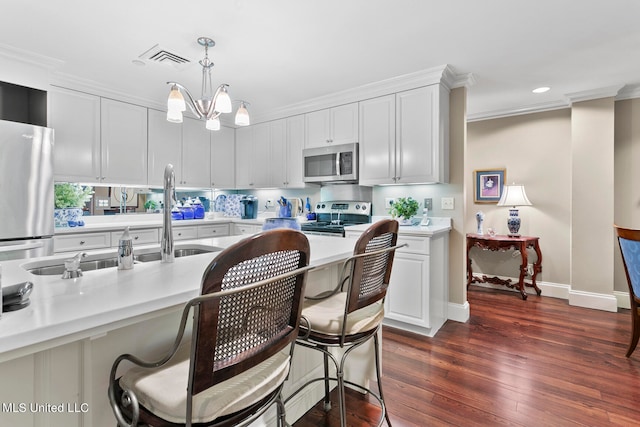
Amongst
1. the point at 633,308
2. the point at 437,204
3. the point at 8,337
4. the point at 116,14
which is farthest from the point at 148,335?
the point at 633,308

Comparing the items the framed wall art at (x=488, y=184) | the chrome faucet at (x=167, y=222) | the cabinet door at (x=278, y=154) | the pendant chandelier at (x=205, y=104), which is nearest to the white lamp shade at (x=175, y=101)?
the pendant chandelier at (x=205, y=104)

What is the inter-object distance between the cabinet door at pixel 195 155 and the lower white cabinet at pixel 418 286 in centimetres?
284

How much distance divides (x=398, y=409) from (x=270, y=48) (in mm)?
2632

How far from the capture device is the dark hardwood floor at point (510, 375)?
175 cm

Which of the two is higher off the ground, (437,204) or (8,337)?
(437,204)

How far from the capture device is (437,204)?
130 inches

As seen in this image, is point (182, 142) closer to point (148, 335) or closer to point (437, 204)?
point (437, 204)

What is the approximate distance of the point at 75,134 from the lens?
3242 mm

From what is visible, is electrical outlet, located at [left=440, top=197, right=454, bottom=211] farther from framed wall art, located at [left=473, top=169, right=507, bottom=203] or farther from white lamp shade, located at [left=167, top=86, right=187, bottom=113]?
white lamp shade, located at [left=167, top=86, right=187, bottom=113]

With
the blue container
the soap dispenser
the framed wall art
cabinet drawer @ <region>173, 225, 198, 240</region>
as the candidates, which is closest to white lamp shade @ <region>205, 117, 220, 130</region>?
the blue container

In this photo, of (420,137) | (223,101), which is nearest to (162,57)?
(223,101)

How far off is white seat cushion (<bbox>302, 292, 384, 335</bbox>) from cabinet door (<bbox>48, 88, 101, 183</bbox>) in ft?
10.1

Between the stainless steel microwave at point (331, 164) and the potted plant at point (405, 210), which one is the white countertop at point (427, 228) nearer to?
Answer: the potted plant at point (405, 210)

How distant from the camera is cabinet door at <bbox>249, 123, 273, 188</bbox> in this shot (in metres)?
4.38
